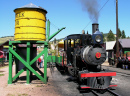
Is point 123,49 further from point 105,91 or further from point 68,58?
point 105,91

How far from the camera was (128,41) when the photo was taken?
84.3 feet

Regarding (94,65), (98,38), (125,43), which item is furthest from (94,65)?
(125,43)

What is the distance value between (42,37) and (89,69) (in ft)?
11.0

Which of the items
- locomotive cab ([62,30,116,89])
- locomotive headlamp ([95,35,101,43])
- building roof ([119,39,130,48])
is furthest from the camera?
building roof ([119,39,130,48])

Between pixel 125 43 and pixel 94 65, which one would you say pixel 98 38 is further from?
pixel 125 43

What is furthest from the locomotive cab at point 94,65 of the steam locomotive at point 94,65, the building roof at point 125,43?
the building roof at point 125,43

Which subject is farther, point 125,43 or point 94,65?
point 125,43

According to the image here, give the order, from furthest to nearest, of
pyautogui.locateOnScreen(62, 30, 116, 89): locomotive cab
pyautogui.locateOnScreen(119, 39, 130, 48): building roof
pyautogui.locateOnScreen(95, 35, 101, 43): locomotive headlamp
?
pyautogui.locateOnScreen(119, 39, 130, 48): building roof
pyautogui.locateOnScreen(95, 35, 101, 43): locomotive headlamp
pyautogui.locateOnScreen(62, 30, 116, 89): locomotive cab

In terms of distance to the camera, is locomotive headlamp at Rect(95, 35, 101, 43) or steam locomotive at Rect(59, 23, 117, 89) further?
locomotive headlamp at Rect(95, 35, 101, 43)

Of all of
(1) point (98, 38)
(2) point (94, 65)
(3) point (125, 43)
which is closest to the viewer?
(1) point (98, 38)

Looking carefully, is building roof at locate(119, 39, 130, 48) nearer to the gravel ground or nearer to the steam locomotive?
the gravel ground

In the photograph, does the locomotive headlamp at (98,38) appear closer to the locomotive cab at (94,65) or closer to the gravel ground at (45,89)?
the locomotive cab at (94,65)

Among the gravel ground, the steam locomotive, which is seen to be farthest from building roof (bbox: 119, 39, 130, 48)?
the steam locomotive

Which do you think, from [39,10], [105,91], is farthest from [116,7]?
[105,91]
